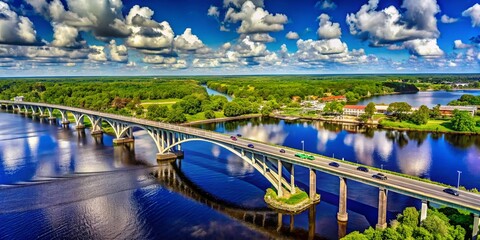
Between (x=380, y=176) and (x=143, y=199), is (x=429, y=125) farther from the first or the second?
(x=143, y=199)

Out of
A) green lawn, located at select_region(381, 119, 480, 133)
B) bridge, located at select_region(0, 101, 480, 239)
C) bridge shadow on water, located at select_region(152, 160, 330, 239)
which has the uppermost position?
bridge, located at select_region(0, 101, 480, 239)

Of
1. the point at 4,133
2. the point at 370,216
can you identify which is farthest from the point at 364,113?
the point at 4,133

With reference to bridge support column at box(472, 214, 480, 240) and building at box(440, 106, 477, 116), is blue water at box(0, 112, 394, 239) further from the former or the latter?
building at box(440, 106, 477, 116)

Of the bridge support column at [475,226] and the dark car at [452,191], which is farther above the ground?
the dark car at [452,191]

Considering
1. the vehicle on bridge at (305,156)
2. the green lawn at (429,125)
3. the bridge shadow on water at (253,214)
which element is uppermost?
the vehicle on bridge at (305,156)

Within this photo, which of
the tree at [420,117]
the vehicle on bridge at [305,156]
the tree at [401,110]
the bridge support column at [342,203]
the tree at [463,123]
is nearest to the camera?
the bridge support column at [342,203]

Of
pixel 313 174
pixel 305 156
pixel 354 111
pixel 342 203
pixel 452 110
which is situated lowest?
pixel 342 203

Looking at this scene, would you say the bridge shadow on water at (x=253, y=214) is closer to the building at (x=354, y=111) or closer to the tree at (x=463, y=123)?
the tree at (x=463, y=123)

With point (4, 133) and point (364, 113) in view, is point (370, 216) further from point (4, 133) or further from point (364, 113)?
point (4, 133)

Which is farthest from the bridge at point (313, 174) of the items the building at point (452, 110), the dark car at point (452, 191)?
the building at point (452, 110)

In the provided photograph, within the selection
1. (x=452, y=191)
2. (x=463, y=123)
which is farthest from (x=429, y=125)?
(x=452, y=191)

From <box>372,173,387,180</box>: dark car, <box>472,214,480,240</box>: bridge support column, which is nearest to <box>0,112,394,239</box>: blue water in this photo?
<box>372,173,387,180</box>: dark car

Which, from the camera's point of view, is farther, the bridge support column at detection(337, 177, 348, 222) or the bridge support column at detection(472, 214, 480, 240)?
the bridge support column at detection(337, 177, 348, 222)
